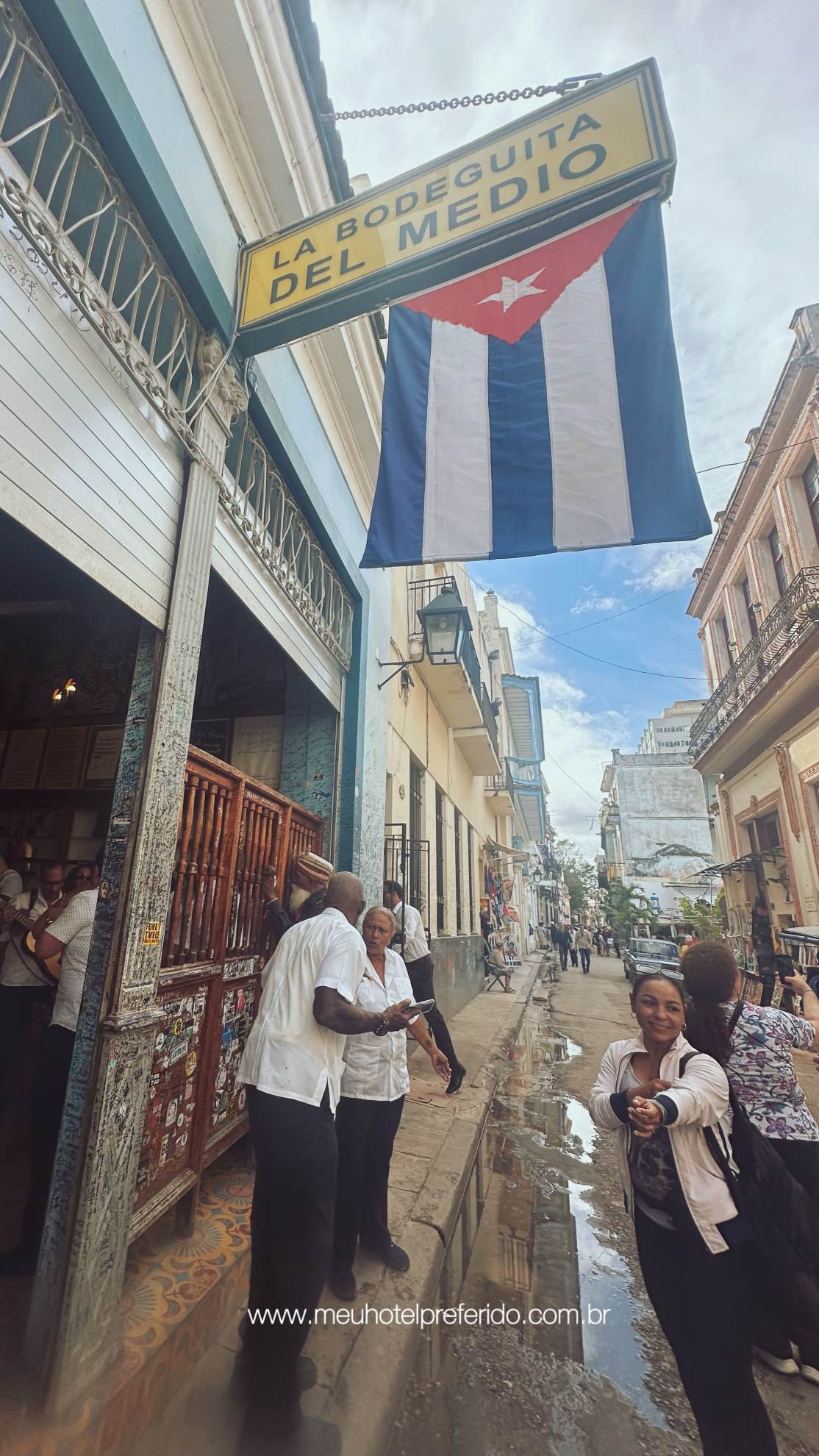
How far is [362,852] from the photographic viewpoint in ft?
18.5

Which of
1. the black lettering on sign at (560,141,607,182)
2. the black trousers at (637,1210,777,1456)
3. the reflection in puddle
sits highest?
the black lettering on sign at (560,141,607,182)

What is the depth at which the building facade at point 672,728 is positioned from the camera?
61.7m

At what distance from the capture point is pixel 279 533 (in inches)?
176

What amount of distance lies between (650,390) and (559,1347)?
486 cm

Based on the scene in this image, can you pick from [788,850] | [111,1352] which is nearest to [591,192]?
[111,1352]

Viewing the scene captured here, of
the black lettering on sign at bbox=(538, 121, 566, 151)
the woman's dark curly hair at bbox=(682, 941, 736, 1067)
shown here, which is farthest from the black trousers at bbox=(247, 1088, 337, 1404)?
the black lettering on sign at bbox=(538, 121, 566, 151)

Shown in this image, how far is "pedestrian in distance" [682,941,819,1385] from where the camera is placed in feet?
7.93

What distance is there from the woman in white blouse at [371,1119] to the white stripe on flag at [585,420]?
2.51 m

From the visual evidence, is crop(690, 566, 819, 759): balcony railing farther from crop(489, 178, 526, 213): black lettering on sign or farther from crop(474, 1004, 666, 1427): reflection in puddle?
crop(489, 178, 526, 213): black lettering on sign

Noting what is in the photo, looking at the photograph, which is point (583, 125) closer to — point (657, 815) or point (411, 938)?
point (411, 938)

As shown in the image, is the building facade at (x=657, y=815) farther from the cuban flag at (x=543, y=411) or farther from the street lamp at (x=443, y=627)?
the cuban flag at (x=543, y=411)

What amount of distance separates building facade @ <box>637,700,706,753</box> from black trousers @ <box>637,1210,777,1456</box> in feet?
208

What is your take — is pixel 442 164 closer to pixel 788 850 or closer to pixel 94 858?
pixel 94 858

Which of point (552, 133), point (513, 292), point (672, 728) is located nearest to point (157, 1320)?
point (513, 292)
